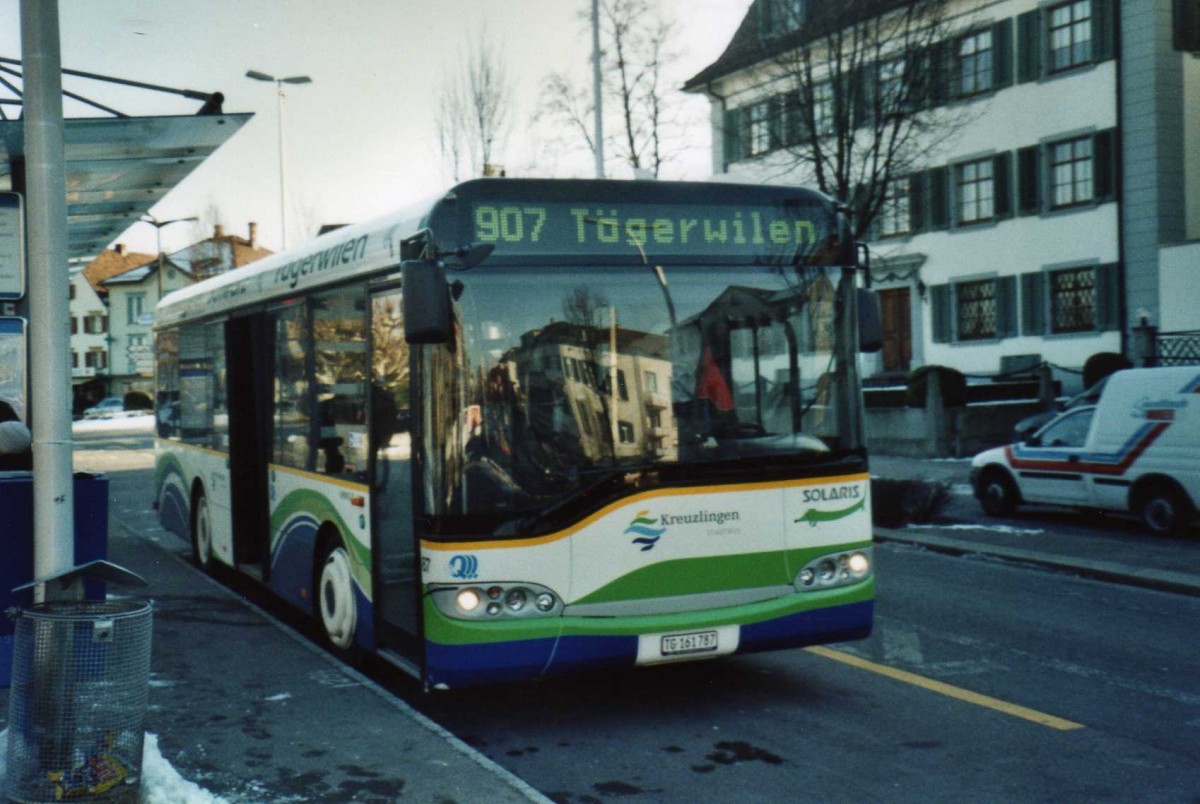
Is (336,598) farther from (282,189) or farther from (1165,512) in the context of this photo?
(282,189)

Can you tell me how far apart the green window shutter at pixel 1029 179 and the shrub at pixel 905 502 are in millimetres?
17166

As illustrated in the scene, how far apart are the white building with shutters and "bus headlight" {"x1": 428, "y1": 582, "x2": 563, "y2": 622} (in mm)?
20415

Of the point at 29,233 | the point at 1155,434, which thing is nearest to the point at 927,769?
the point at 29,233

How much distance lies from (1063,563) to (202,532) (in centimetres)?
836

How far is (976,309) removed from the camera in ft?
109

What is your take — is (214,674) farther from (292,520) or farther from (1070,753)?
(1070,753)

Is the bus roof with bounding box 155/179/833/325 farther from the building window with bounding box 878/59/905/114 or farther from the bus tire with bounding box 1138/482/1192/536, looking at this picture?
the building window with bounding box 878/59/905/114

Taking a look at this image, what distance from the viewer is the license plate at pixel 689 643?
675 cm

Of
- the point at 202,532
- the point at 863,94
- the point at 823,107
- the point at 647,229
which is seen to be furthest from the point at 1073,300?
the point at 647,229

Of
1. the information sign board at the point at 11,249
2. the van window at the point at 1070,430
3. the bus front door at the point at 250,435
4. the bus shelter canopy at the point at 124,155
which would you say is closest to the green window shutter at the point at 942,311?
the van window at the point at 1070,430

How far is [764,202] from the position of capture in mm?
7434

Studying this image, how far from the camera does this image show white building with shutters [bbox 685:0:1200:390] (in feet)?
94.0

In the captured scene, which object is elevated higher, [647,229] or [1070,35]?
[1070,35]

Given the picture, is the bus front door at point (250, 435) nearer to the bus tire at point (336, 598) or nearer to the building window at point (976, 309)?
the bus tire at point (336, 598)
